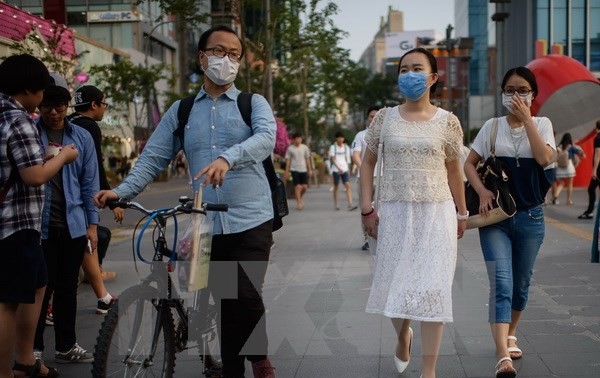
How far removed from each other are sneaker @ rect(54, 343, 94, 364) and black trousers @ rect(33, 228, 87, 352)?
27 millimetres

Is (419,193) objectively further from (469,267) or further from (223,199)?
(469,267)

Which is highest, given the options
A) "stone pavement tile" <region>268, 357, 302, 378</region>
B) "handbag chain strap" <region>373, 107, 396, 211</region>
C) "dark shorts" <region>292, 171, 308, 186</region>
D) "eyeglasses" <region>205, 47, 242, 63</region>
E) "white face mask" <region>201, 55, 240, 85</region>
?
"eyeglasses" <region>205, 47, 242, 63</region>

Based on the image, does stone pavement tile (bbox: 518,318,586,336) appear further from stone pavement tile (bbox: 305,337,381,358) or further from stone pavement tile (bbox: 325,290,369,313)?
stone pavement tile (bbox: 325,290,369,313)

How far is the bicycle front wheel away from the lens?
13.0 feet

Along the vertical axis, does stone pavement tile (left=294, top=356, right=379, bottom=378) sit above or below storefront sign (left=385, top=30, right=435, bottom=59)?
below

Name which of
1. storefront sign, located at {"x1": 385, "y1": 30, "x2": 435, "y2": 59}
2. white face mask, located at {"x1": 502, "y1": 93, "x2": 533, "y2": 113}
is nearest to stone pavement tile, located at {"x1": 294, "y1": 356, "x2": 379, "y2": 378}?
white face mask, located at {"x1": 502, "y1": 93, "x2": 533, "y2": 113}

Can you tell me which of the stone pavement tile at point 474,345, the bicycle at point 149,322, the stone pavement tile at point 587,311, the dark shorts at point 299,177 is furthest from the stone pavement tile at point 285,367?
the dark shorts at point 299,177

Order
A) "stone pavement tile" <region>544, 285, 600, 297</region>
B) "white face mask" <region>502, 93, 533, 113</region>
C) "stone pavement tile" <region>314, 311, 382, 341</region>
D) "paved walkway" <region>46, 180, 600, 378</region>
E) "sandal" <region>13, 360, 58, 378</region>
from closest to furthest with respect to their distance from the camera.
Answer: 1. "sandal" <region>13, 360, 58, 378</region>
2. "white face mask" <region>502, 93, 533, 113</region>
3. "paved walkway" <region>46, 180, 600, 378</region>
4. "stone pavement tile" <region>314, 311, 382, 341</region>
5. "stone pavement tile" <region>544, 285, 600, 297</region>

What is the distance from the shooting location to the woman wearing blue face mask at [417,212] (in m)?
4.65

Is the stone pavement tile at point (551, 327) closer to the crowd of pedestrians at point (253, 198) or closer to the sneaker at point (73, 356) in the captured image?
the crowd of pedestrians at point (253, 198)

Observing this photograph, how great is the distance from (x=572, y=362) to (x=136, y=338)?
8.78 feet

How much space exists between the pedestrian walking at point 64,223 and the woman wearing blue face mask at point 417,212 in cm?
192

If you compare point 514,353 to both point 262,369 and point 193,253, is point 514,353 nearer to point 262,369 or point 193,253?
point 262,369

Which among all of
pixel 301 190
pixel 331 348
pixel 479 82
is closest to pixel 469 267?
pixel 331 348
